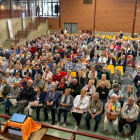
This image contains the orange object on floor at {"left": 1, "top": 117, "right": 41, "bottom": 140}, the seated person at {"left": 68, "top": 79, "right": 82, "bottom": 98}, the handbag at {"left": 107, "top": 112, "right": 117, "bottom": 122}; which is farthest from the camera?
the seated person at {"left": 68, "top": 79, "right": 82, "bottom": 98}

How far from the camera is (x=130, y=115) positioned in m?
3.52

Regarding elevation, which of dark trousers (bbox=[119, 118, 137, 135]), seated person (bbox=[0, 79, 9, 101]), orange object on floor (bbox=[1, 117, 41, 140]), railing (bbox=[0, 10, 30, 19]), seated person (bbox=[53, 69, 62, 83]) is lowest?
dark trousers (bbox=[119, 118, 137, 135])

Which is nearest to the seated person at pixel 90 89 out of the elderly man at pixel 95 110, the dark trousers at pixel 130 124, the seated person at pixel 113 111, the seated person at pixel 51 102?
the elderly man at pixel 95 110

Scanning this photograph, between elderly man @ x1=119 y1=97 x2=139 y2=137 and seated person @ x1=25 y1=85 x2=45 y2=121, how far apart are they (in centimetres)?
209

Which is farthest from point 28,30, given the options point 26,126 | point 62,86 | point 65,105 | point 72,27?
point 26,126

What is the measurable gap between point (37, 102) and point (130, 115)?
2354mm

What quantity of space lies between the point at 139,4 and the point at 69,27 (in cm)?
728

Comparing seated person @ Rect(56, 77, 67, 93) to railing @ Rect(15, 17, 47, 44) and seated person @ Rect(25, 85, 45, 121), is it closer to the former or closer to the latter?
seated person @ Rect(25, 85, 45, 121)

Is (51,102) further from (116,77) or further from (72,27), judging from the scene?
(72,27)

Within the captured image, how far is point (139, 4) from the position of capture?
1450 centimetres

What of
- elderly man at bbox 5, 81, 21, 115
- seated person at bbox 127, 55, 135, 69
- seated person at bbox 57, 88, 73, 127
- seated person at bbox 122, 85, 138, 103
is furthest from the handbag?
seated person at bbox 127, 55, 135, 69

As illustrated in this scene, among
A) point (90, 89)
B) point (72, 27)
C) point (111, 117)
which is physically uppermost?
point (72, 27)

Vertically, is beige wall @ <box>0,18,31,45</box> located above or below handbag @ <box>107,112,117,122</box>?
above

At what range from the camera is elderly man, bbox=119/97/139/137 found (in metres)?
3.46
